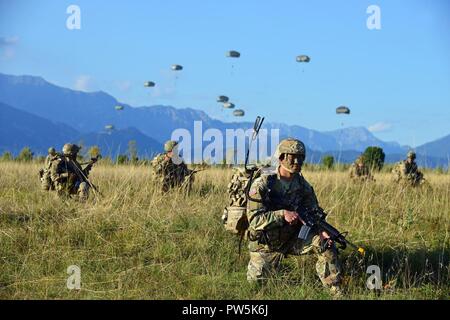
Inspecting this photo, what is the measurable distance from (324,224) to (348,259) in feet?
2.98

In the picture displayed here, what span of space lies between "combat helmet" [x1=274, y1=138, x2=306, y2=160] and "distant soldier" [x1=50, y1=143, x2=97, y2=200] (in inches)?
177

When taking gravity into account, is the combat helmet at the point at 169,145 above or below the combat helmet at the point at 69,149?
above

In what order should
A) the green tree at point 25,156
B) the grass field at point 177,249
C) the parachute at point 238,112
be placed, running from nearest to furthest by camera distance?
the grass field at point 177,249 → the green tree at point 25,156 → the parachute at point 238,112

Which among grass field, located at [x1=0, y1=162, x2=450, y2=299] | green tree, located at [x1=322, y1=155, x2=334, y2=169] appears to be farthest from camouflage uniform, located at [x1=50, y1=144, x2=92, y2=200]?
green tree, located at [x1=322, y1=155, x2=334, y2=169]

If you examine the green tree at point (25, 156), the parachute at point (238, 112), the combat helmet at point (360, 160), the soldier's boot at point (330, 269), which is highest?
the parachute at point (238, 112)

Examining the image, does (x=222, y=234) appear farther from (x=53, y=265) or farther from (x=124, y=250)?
(x=53, y=265)

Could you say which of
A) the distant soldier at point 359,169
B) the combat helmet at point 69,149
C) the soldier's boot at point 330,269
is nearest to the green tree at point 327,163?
the distant soldier at point 359,169

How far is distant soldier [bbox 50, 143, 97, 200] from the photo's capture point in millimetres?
10195

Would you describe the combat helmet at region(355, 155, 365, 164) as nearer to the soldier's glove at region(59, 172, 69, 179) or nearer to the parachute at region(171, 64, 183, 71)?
the soldier's glove at region(59, 172, 69, 179)

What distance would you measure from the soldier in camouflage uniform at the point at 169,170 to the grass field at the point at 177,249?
3.42 feet

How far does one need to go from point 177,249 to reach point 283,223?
158cm

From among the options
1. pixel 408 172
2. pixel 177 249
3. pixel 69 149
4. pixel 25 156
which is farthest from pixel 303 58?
pixel 177 249

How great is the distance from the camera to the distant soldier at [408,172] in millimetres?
13914

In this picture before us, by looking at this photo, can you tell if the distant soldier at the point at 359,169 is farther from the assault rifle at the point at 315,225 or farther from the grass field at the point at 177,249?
the assault rifle at the point at 315,225
